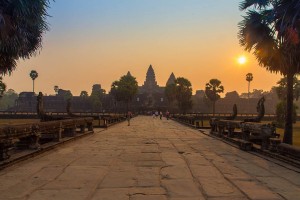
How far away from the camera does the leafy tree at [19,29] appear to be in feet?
34.9

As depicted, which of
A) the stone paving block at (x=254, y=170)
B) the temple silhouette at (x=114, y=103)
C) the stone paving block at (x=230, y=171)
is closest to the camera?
the stone paving block at (x=230, y=171)

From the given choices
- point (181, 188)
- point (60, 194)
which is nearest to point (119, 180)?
point (181, 188)

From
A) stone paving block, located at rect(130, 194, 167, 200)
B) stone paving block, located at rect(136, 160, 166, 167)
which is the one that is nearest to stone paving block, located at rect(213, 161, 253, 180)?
stone paving block, located at rect(136, 160, 166, 167)

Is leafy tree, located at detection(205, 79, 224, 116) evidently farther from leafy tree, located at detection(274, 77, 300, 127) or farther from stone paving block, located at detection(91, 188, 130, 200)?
stone paving block, located at detection(91, 188, 130, 200)

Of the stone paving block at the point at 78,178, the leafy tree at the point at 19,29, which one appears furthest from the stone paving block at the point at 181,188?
the leafy tree at the point at 19,29

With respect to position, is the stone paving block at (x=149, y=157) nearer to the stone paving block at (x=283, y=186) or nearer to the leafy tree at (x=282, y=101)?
the stone paving block at (x=283, y=186)

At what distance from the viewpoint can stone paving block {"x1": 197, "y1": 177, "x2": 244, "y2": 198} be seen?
705 centimetres

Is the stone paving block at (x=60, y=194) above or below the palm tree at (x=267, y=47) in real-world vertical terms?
below

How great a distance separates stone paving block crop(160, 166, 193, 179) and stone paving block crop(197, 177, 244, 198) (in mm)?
446

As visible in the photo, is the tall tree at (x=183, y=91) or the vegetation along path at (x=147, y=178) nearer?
the vegetation along path at (x=147, y=178)

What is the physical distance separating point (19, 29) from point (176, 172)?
21.2 ft

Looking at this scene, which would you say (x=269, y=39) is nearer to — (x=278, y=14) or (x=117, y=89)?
(x=278, y=14)

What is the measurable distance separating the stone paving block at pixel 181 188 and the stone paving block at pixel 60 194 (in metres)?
1.52

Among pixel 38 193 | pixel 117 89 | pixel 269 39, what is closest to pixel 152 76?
pixel 117 89
